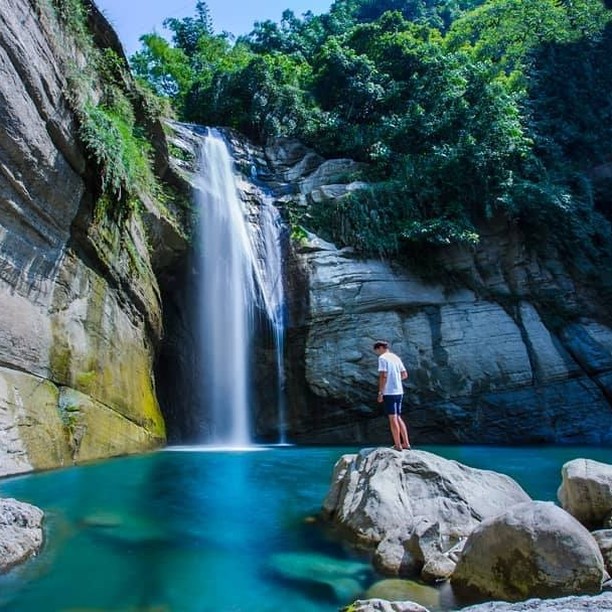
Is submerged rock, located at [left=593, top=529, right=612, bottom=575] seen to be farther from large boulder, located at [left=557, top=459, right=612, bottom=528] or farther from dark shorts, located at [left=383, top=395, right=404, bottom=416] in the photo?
dark shorts, located at [left=383, top=395, right=404, bottom=416]

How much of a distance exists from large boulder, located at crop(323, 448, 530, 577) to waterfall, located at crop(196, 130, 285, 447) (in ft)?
28.5

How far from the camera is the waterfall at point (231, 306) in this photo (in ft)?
47.6

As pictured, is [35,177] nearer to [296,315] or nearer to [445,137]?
[296,315]

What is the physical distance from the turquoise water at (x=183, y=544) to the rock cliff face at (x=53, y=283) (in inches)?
34.0

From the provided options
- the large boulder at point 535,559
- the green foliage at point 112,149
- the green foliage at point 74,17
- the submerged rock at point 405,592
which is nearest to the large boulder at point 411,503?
the submerged rock at point 405,592

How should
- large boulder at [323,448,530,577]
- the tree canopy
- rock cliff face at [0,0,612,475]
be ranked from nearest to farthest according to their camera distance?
large boulder at [323,448,530,577]
rock cliff face at [0,0,612,475]
the tree canopy

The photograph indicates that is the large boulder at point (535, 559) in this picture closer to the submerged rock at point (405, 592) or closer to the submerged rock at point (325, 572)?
the submerged rock at point (405, 592)

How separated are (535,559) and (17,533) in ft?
11.6

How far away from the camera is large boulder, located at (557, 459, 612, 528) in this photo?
481 cm

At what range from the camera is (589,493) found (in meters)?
4.88

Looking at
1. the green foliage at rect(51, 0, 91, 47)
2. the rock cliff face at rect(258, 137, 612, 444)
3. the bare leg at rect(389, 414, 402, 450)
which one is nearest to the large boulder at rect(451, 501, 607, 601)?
the bare leg at rect(389, 414, 402, 450)

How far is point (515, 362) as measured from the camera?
1507cm

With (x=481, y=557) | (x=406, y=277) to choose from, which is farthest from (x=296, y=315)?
(x=481, y=557)

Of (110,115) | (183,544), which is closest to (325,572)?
(183,544)
